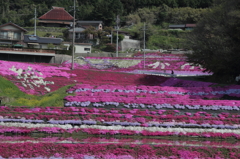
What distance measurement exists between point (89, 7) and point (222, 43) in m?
89.5

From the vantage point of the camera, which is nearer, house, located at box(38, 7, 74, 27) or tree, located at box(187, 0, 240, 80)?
tree, located at box(187, 0, 240, 80)

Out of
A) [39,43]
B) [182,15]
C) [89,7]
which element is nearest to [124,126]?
[39,43]

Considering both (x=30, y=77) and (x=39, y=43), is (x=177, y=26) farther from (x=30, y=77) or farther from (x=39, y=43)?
(x=30, y=77)

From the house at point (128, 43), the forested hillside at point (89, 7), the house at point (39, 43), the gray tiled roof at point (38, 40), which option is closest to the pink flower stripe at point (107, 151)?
the house at point (39, 43)

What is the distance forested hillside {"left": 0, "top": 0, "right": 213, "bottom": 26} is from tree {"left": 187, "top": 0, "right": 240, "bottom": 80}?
206 feet

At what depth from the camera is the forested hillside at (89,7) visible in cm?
11012

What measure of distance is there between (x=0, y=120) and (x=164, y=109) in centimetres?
1098

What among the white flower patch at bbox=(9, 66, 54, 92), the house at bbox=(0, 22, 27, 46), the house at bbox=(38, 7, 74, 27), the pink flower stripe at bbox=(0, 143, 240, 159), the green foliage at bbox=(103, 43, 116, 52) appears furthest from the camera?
the house at bbox=(38, 7, 74, 27)

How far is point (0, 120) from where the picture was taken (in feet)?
68.1

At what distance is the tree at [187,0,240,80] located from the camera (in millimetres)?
39125

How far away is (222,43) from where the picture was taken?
41281 millimetres

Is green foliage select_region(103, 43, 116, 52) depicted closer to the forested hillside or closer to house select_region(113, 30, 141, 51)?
house select_region(113, 30, 141, 51)

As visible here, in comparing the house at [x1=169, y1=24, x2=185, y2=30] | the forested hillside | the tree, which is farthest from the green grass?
the house at [x1=169, y1=24, x2=185, y2=30]

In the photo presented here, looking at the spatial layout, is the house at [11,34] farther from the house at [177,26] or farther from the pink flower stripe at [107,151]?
the pink flower stripe at [107,151]
